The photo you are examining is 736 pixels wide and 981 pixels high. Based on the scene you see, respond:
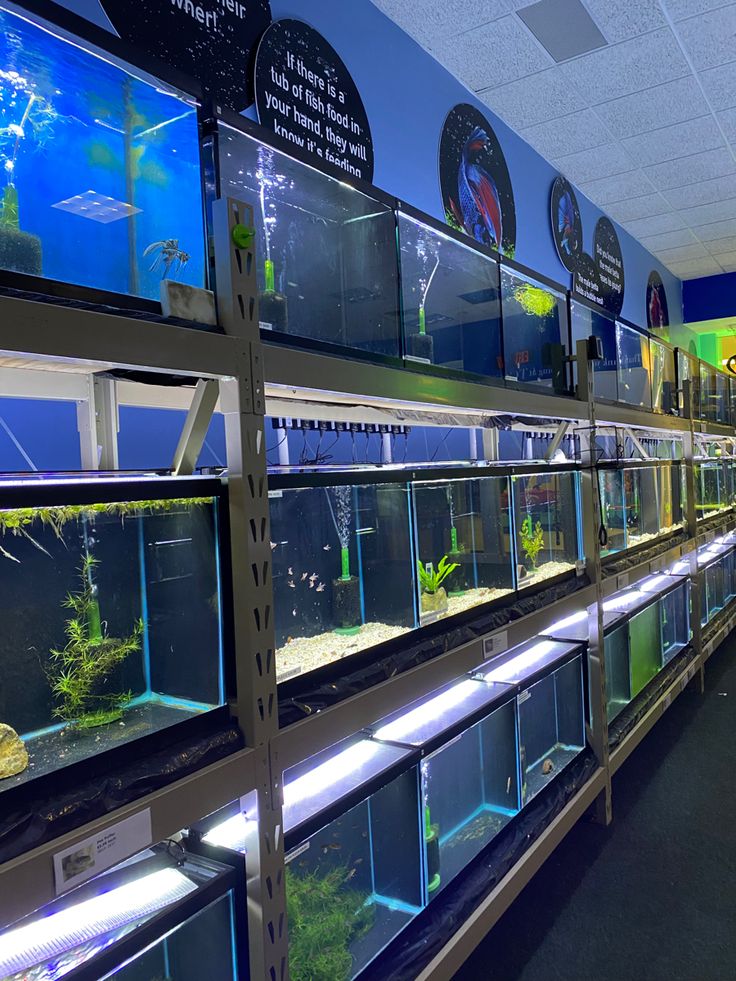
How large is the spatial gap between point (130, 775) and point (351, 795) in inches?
24.7

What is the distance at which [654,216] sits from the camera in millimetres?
6520

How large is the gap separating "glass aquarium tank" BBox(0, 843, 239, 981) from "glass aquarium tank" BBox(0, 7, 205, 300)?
3.25 ft

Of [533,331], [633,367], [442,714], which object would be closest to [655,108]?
[633,367]

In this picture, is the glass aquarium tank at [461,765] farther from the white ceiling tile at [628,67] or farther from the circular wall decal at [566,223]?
the circular wall decal at [566,223]

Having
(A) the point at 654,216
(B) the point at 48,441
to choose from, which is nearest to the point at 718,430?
(A) the point at 654,216

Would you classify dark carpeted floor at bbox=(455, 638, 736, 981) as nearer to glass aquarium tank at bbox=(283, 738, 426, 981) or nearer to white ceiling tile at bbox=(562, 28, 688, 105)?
glass aquarium tank at bbox=(283, 738, 426, 981)

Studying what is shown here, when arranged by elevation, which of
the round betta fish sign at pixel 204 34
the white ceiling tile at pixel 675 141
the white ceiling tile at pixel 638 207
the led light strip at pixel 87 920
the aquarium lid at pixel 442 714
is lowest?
the aquarium lid at pixel 442 714

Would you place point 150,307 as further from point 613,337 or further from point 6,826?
point 613,337

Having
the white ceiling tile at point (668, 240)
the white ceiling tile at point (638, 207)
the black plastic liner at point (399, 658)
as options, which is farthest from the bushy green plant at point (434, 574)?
the white ceiling tile at point (668, 240)

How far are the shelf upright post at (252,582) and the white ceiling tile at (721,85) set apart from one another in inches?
165

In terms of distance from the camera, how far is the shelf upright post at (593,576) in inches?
112

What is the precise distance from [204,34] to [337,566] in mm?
1982

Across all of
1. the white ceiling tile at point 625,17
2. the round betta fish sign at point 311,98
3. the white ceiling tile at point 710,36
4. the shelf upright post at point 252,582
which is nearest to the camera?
the shelf upright post at point 252,582

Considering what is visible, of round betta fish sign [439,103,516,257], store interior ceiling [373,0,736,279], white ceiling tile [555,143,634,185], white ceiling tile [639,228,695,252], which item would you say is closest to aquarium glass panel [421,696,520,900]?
round betta fish sign [439,103,516,257]
